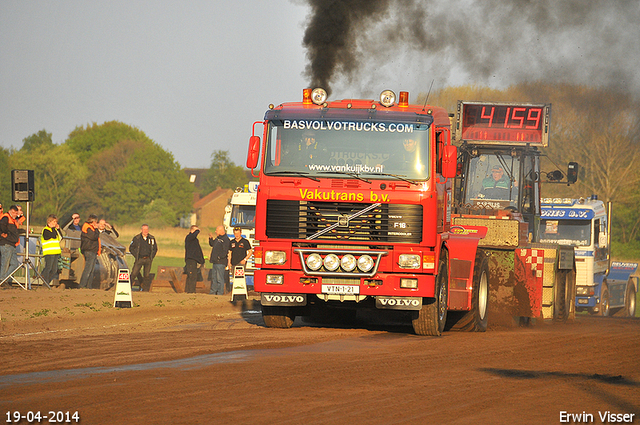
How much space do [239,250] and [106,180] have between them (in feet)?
279

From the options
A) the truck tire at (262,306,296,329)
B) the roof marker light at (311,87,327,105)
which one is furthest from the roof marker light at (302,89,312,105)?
the truck tire at (262,306,296,329)

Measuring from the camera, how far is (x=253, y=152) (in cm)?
1242

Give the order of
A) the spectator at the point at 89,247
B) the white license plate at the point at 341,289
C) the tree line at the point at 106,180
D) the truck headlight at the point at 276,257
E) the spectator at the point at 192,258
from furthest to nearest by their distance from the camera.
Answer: the tree line at the point at 106,180, the spectator at the point at 192,258, the spectator at the point at 89,247, the truck headlight at the point at 276,257, the white license plate at the point at 341,289

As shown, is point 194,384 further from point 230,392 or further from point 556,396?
point 556,396

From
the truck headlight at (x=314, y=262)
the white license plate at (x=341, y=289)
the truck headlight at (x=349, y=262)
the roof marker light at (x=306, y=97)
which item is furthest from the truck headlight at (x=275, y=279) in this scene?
the roof marker light at (x=306, y=97)

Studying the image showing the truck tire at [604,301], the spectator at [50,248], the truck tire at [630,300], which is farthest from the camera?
the truck tire at [630,300]

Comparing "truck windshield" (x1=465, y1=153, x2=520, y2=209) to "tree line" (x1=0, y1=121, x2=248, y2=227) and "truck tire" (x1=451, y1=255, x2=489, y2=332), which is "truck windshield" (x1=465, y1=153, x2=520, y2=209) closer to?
"truck tire" (x1=451, y1=255, x2=489, y2=332)

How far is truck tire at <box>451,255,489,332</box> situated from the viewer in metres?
14.1

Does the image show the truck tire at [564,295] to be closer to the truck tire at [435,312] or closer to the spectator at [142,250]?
the truck tire at [435,312]

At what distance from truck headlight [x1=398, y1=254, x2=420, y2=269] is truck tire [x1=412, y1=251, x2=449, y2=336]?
68 cm

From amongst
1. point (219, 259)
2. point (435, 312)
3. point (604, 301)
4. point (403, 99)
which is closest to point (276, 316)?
point (435, 312)

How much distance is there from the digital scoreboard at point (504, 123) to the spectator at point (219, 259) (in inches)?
288

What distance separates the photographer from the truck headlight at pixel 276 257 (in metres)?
12.4

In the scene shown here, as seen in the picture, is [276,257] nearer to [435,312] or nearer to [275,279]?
[275,279]
